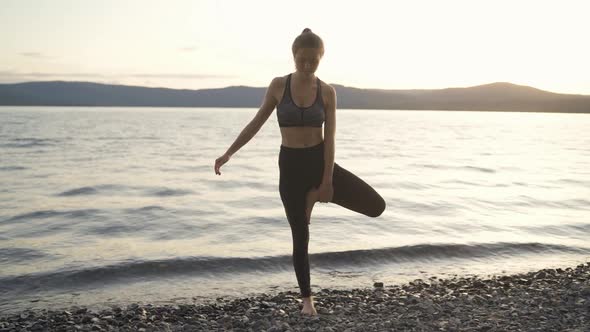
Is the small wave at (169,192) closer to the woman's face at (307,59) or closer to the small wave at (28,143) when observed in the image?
the woman's face at (307,59)

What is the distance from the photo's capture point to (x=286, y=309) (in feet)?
25.7

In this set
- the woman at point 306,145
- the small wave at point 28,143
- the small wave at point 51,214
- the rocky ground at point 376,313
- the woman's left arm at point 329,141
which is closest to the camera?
the woman at point 306,145

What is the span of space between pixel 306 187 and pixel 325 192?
0.23 m

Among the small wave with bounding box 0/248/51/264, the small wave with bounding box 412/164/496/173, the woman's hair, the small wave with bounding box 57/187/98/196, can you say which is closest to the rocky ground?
the woman's hair

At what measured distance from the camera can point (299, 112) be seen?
6.04 metres

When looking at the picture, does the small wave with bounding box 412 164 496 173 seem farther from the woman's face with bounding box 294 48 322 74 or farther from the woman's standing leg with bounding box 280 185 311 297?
the woman's face with bounding box 294 48 322 74

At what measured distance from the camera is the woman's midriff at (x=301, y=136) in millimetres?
6168

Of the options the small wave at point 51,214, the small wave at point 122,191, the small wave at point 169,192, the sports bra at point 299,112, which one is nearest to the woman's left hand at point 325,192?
the sports bra at point 299,112

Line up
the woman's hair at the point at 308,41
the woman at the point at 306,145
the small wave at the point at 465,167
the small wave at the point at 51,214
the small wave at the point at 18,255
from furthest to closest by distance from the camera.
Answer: the small wave at the point at 465,167 → the small wave at the point at 51,214 → the small wave at the point at 18,255 → the woman at the point at 306,145 → the woman's hair at the point at 308,41

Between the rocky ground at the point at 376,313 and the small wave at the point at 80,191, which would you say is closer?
the rocky ground at the point at 376,313


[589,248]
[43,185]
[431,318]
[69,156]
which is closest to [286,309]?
[431,318]

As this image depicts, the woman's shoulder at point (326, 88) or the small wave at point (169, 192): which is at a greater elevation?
→ the woman's shoulder at point (326, 88)

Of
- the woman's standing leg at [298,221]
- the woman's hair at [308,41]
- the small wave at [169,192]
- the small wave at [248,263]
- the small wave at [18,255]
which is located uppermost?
the woman's hair at [308,41]

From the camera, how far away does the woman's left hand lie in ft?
20.7
